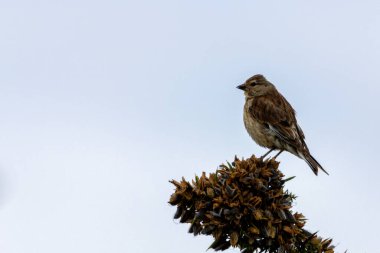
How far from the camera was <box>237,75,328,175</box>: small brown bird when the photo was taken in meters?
9.02

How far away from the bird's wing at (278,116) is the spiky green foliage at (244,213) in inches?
210

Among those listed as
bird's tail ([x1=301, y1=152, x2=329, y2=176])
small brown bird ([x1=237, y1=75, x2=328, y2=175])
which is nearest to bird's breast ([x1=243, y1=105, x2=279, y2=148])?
small brown bird ([x1=237, y1=75, x2=328, y2=175])

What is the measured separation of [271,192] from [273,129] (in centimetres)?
566

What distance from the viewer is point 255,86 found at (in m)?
10.2

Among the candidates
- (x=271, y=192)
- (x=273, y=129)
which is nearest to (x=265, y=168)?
(x=271, y=192)

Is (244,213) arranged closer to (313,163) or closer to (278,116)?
(313,163)

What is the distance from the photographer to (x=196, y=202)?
356 centimetres

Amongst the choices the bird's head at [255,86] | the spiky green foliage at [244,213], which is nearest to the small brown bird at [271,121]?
the bird's head at [255,86]

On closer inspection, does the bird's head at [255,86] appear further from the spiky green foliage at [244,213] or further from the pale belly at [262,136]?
the spiky green foliage at [244,213]

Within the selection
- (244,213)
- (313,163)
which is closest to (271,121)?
(313,163)

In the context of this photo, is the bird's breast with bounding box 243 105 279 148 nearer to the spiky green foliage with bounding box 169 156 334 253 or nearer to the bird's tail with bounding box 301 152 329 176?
the bird's tail with bounding box 301 152 329 176

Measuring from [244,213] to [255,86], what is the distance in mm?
6874

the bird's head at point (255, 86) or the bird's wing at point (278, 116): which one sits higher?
the bird's head at point (255, 86)

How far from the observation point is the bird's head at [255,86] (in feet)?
33.3
